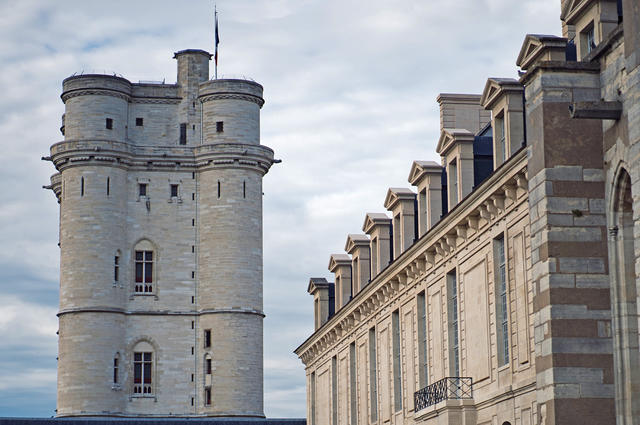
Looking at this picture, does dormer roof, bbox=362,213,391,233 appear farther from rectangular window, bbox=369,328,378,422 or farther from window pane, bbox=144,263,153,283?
window pane, bbox=144,263,153,283

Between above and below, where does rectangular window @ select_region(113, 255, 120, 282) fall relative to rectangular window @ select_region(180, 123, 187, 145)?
below

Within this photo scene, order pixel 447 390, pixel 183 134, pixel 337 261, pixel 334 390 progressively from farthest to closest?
pixel 183 134, pixel 337 261, pixel 334 390, pixel 447 390

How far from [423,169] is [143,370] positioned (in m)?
46.7

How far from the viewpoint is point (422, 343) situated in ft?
112

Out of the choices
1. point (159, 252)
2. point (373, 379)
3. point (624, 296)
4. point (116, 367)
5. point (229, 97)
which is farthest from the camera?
point (229, 97)

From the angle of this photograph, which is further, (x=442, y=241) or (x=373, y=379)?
(x=373, y=379)

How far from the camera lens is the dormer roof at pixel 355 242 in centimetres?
4431

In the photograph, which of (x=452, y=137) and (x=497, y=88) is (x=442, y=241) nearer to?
(x=452, y=137)

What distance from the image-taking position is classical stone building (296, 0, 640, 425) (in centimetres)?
2008

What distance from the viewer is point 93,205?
76.8m

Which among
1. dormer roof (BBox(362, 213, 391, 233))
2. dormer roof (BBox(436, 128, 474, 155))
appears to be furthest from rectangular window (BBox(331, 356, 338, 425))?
dormer roof (BBox(436, 128, 474, 155))

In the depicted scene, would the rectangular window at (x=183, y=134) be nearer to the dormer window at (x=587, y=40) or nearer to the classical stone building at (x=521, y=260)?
the classical stone building at (x=521, y=260)

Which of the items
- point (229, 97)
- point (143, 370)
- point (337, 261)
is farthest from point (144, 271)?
point (337, 261)

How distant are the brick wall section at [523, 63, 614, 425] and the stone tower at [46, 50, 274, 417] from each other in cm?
5673
